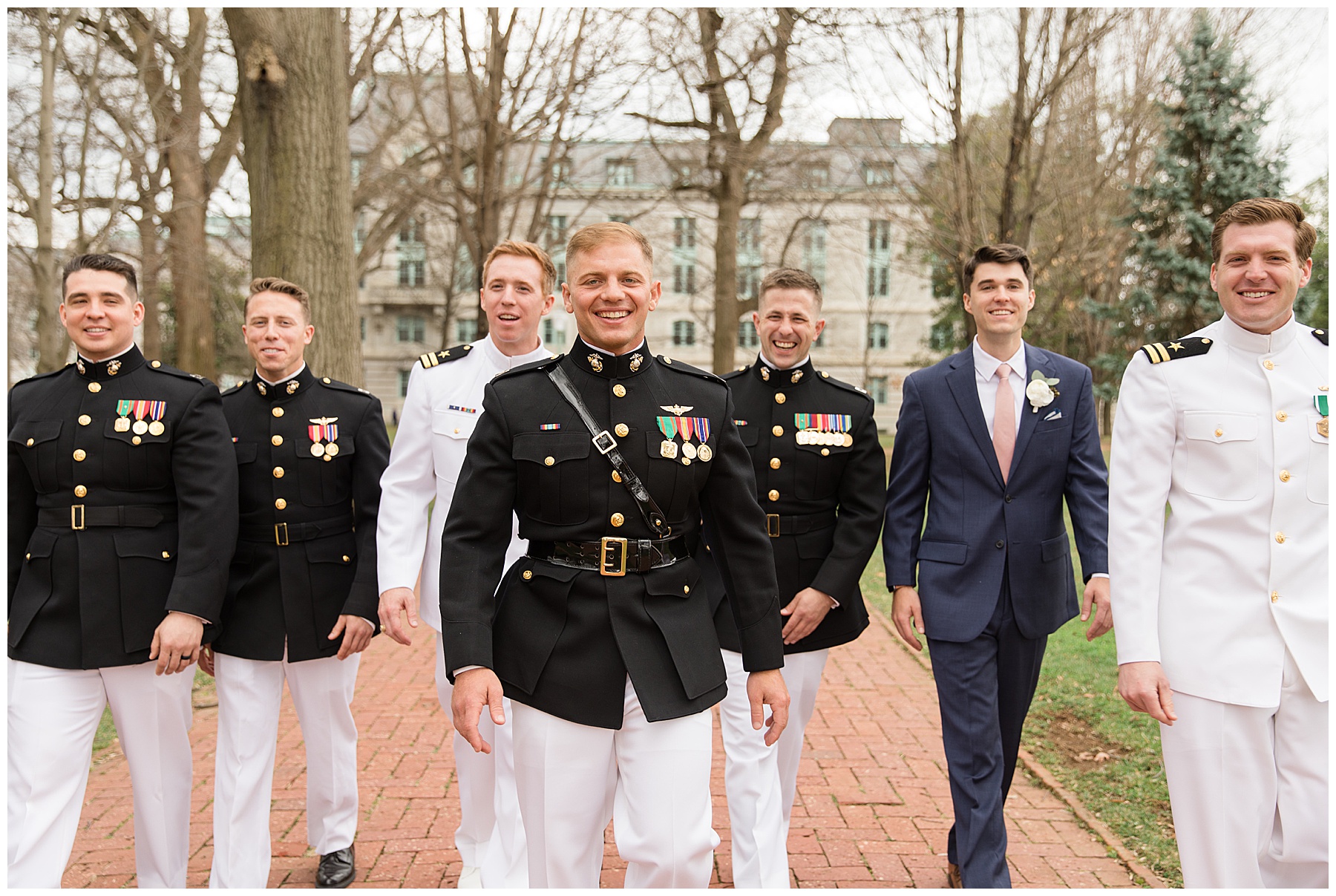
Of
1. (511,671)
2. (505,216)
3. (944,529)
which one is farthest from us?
(505,216)

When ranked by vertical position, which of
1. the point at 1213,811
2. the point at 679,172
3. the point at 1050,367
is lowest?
the point at 1213,811

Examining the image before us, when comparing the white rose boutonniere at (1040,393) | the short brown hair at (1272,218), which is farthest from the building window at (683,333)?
the short brown hair at (1272,218)

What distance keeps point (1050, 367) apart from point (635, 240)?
210 cm

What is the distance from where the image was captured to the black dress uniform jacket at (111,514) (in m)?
3.70

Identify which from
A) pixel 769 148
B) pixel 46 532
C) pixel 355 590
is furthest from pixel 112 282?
pixel 769 148

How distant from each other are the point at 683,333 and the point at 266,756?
55.3 m

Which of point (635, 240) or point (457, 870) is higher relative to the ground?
point (635, 240)

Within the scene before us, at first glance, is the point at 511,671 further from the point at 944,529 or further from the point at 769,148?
the point at 769,148

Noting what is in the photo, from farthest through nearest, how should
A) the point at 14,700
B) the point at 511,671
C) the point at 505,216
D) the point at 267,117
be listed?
the point at 505,216 → the point at 267,117 → the point at 14,700 → the point at 511,671

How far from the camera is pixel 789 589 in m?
4.30

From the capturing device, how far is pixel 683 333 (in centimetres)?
5875

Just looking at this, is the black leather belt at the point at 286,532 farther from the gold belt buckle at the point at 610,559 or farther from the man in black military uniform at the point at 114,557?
the gold belt buckle at the point at 610,559

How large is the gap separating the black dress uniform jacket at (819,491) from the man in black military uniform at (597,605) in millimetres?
1232

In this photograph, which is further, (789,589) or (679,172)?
(679,172)
